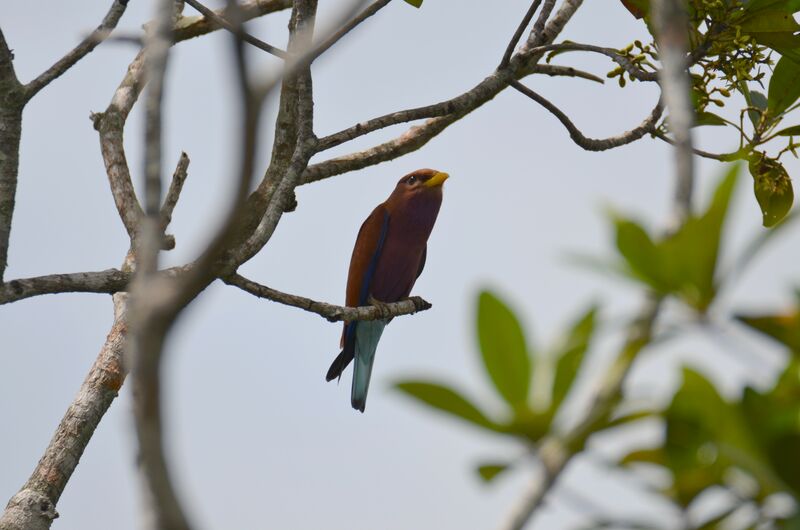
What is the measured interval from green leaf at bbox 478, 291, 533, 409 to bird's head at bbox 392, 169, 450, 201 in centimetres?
495

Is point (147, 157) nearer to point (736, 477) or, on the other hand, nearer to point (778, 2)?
point (736, 477)

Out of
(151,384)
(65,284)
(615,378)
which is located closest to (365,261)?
(65,284)

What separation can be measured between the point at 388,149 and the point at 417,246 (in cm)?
215

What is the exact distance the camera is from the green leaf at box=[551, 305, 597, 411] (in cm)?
108

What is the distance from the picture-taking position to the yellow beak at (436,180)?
6.07 meters

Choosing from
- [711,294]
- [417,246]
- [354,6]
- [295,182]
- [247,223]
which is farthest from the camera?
[417,246]

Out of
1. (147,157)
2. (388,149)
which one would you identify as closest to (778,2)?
(388,149)

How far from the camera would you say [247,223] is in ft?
11.7

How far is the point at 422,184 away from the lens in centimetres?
614

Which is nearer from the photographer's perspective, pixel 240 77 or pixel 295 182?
pixel 240 77

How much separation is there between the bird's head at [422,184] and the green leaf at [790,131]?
2909 mm

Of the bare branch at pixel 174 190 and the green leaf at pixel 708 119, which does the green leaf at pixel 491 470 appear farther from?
the bare branch at pixel 174 190

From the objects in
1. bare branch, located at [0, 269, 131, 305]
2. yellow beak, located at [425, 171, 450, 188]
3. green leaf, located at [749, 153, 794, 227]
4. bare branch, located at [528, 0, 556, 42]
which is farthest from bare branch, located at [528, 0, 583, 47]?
yellow beak, located at [425, 171, 450, 188]

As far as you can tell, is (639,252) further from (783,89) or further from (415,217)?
(415,217)
